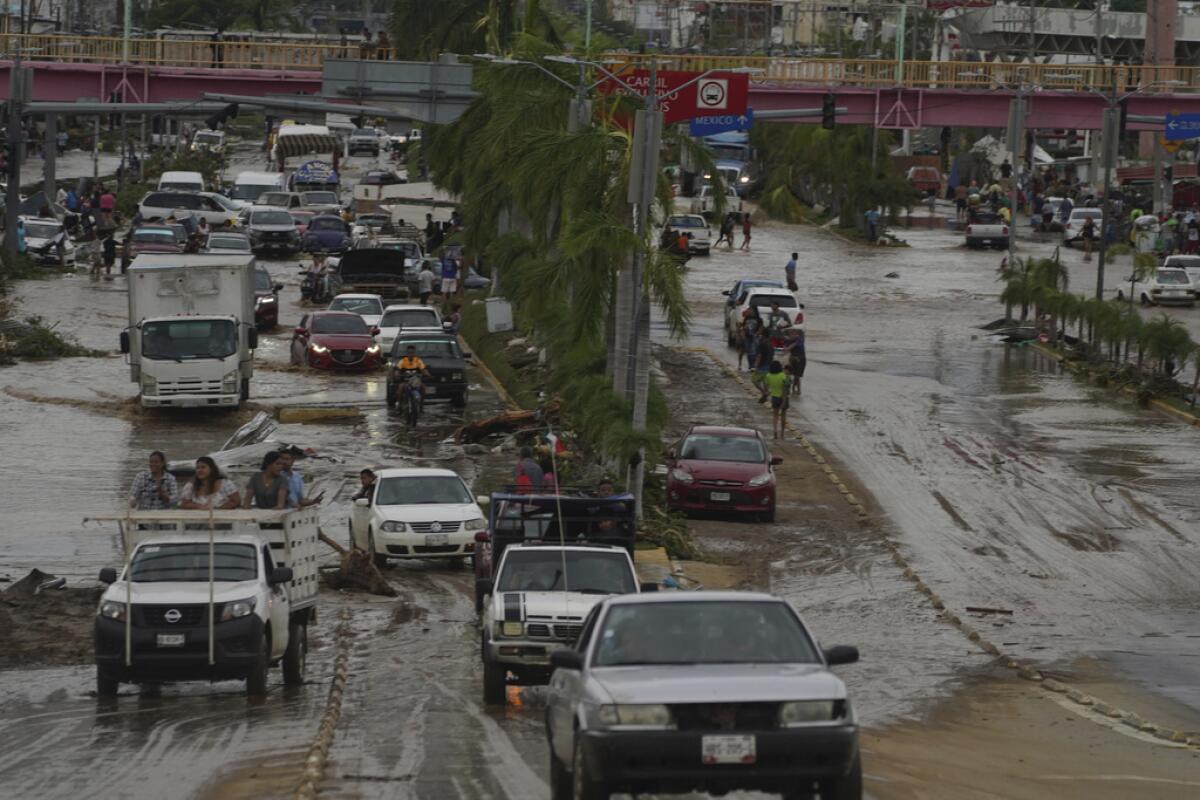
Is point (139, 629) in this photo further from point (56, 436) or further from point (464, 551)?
point (56, 436)

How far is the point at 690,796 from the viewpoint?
13719mm

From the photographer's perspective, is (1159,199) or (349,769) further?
(1159,199)

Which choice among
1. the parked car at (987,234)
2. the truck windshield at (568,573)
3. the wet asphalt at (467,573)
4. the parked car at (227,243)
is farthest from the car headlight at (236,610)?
the parked car at (987,234)

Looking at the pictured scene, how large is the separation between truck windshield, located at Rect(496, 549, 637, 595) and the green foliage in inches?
2888

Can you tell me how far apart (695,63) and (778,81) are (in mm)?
4600

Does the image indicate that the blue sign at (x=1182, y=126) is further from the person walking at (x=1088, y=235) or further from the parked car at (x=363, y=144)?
the parked car at (x=363, y=144)

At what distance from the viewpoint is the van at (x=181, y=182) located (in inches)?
3526

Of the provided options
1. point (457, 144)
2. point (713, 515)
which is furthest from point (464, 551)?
point (457, 144)

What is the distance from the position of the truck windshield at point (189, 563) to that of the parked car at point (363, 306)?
36.8 meters

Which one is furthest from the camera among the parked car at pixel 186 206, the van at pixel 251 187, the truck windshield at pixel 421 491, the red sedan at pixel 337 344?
the van at pixel 251 187

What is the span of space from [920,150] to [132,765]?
413ft

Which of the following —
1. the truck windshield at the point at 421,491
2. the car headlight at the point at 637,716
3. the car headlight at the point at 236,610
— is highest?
the car headlight at the point at 637,716

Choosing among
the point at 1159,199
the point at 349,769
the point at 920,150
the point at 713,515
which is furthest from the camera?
the point at 920,150

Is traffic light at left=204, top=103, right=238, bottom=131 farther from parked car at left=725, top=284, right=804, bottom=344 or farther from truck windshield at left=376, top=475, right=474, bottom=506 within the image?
truck windshield at left=376, top=475, right=474, bottom=506
